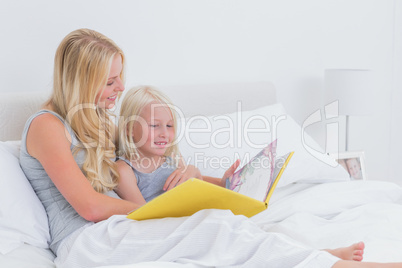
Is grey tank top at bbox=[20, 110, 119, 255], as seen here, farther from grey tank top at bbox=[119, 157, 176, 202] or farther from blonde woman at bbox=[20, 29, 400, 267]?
grey tank top at bbox=[119, 157, 176, 202]

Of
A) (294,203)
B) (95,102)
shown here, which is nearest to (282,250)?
(294,203)

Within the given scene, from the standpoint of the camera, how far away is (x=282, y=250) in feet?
4.09

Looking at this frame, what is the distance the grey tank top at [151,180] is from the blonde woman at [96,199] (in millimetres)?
104

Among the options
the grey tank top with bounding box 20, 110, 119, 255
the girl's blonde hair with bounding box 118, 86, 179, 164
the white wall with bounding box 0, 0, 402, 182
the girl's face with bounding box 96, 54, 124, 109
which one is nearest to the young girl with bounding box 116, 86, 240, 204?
the girl's blonde hair with bounding box 118, 86, 179, 164

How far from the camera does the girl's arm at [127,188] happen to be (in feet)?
5.63

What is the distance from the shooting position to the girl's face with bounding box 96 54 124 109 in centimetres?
170

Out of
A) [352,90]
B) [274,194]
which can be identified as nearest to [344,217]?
[274,194]

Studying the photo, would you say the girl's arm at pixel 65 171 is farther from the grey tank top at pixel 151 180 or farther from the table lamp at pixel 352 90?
the table lamp at pixel 352 90

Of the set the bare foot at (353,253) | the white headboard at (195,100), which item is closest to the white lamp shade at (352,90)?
the white headboard at (195,100)

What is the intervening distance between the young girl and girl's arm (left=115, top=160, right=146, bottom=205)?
0.03 meters

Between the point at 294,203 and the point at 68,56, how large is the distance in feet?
2.97

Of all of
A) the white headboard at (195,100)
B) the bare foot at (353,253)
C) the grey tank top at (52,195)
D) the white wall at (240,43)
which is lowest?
the bare foot at (353,253)

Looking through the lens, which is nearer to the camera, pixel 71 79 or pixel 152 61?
pixel 71 79

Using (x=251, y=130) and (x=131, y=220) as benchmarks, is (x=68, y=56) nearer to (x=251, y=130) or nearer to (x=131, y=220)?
(x=131, y=220)
